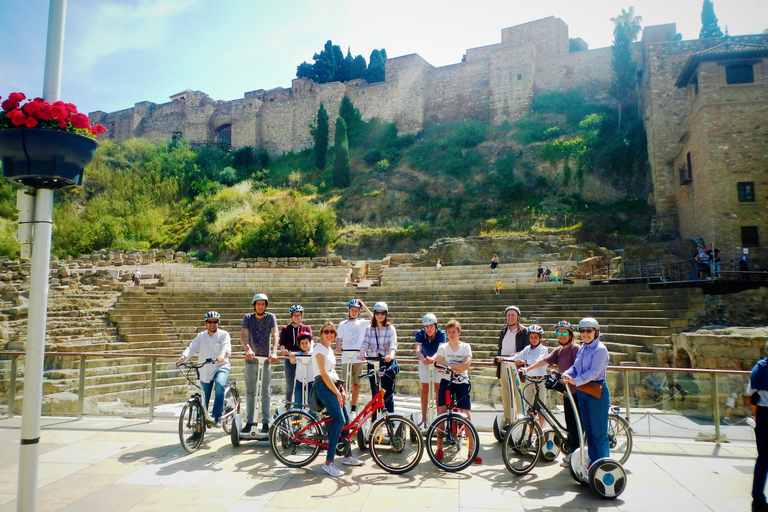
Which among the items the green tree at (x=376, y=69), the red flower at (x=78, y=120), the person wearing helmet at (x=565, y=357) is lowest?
the person wearing helmet at (x=565, y=357)

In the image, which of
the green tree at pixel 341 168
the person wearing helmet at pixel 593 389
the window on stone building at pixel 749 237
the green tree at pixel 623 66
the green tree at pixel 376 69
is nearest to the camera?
the person wearing helmet at pixel 593 389

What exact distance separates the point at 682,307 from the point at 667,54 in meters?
17.9

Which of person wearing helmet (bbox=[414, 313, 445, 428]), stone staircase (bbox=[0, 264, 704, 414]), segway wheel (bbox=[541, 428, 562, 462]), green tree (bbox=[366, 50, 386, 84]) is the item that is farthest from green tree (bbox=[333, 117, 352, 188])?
segway wheel (bbox=[541, 428, 562, 462])

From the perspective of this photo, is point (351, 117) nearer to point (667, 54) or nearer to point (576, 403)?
point (667, 54)

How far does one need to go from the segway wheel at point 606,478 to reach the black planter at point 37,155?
16.4 ft

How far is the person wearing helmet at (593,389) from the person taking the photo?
4555 millimetres

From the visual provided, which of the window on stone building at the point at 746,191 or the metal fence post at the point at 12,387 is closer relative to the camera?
the metal fence post at the point at 12,387

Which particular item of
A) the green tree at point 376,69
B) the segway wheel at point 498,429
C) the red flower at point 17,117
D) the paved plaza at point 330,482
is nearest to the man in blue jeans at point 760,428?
the paved plaza at point 330,482

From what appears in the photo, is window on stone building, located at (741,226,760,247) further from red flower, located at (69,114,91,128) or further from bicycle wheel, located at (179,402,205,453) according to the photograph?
red flower, located at (69,114,91,128)

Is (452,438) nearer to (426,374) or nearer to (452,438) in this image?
(452,438)

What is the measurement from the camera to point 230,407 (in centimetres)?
641

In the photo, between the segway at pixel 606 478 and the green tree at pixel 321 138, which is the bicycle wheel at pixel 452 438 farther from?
the green tree at pixel 321 138

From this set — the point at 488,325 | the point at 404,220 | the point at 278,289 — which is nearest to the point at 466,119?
the point at 404,220

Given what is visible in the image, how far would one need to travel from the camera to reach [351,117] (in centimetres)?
4572
